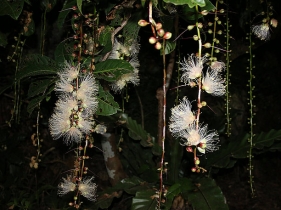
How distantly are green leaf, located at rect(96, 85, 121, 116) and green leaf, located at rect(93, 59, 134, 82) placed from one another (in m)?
0.05

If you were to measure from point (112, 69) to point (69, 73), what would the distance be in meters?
0.11

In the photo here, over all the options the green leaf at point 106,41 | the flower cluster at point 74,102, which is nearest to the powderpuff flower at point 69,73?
the flower cluster at point 74,102

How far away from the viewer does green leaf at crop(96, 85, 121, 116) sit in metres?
0.92

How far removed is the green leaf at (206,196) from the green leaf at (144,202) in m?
0.22

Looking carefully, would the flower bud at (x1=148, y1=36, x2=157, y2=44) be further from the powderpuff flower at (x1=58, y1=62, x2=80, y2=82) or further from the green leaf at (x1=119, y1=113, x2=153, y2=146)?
the green leaf at (x1=119, y1=113, x2=153, y2=146)

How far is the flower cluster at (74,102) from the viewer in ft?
2.85

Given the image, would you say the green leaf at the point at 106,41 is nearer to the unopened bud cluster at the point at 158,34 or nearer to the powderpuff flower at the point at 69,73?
the powderpuff flower at the point at 69,73

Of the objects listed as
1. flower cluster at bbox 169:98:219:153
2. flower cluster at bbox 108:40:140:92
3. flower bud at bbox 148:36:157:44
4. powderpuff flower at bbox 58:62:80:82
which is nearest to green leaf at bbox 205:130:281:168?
flower cluster at bbox 108:40:140:92

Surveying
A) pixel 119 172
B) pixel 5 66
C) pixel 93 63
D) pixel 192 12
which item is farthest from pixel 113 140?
pixel 192 12

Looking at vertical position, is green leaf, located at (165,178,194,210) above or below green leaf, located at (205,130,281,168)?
below

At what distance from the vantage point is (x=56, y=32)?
2.25m

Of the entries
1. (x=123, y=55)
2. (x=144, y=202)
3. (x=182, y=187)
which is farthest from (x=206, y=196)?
(x=123, y=55)

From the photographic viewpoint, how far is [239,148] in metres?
1.99

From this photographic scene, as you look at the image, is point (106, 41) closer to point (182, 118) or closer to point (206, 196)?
point (182, 118)
